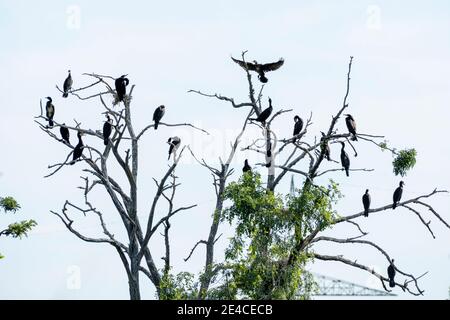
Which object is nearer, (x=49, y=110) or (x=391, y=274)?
(x=391, y=274)

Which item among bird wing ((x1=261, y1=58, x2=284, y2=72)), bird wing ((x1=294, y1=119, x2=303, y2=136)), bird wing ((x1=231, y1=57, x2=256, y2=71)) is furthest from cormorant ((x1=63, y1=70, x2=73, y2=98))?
bird wing ((x1=294, y1=119, x2=303, y2=136))

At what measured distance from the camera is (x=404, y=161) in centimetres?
3142

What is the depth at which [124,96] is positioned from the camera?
106 feet

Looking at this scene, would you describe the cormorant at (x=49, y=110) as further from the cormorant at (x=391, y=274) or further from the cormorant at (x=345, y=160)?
the cormorant at (x=391, y=274)

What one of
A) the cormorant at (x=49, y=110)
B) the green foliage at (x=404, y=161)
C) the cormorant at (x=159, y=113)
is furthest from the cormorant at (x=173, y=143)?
the green foliage at (x=404, y=161)

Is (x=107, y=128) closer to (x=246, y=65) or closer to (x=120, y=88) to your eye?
(x=120, y=88)

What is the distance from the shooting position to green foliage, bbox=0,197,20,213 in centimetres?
3103

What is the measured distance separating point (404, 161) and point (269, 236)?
404 cm

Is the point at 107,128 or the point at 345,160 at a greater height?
the point at 107,128

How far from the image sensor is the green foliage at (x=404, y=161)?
31.3 metres

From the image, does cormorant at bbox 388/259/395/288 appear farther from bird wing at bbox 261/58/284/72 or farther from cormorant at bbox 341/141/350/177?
bird wing at bbox 261/58/284/72

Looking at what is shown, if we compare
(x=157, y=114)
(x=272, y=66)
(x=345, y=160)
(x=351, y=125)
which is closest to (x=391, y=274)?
(x=345, y=160)

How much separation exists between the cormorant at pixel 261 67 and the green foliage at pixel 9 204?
21.0 feet

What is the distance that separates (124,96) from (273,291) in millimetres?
6638
